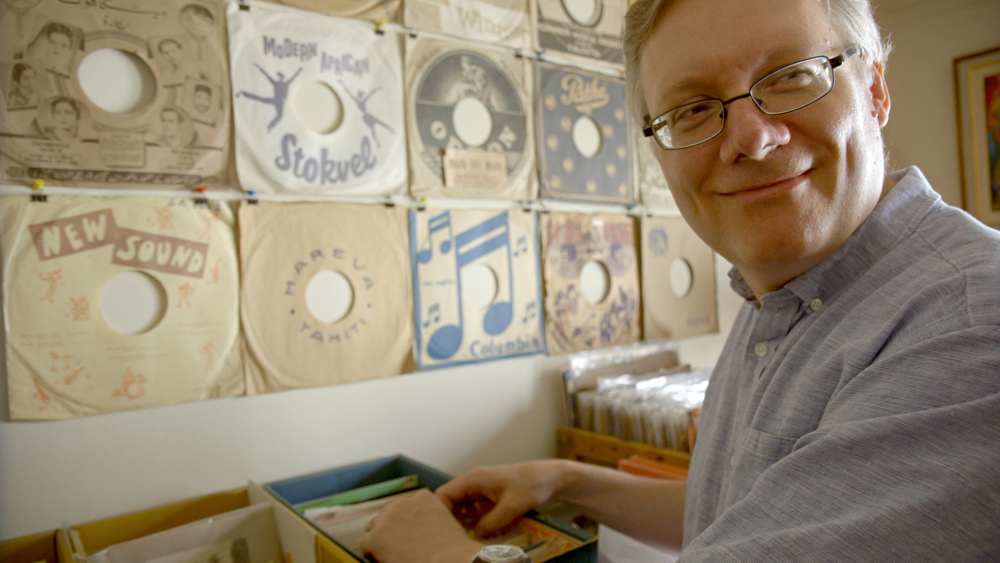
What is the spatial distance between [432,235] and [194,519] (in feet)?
2.47

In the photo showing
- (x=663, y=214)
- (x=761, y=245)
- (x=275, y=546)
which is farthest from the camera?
(x=663, y=214)

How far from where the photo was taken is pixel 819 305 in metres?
0.63

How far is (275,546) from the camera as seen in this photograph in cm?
103

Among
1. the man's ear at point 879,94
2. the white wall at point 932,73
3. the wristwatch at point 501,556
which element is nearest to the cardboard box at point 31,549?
the wristwatch at point 501,556

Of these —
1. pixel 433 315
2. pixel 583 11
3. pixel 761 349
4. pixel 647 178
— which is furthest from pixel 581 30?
pixel 761 349

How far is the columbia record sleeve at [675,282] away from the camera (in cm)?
179

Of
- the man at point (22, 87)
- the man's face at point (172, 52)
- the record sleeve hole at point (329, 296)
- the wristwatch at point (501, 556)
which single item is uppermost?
the man's face at point (172, 52)

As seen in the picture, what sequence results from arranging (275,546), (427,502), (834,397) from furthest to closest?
1. (275,546)
2. (427,502)
3. (834,397)

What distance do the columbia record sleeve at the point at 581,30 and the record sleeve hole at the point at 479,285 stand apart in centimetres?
63

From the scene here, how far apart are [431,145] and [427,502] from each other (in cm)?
83

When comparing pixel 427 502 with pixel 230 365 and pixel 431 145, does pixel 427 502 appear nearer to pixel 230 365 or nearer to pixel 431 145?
pixel 230 365

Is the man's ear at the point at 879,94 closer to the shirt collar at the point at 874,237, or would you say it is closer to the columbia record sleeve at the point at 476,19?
the shirt collar at the point at 874,237

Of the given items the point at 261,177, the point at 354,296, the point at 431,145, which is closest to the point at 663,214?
the point at 431,145

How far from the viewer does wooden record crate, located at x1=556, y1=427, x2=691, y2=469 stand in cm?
135
